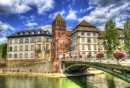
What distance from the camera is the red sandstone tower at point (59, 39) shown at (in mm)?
44300

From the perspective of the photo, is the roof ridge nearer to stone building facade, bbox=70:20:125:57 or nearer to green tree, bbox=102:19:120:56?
stone building facade, bbox=70:20:125:57

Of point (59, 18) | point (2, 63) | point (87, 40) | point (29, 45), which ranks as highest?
point (59, 18)

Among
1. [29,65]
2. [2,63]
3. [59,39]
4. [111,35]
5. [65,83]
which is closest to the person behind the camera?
[65,83]

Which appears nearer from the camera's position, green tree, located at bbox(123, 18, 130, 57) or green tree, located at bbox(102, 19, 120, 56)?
green tree, located at bbox(123, 18, 130, 57)

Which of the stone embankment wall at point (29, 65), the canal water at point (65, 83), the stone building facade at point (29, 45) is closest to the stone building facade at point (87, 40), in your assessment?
the stone embankment wall at point (29, 65)

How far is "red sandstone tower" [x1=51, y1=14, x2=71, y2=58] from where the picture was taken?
44300mm

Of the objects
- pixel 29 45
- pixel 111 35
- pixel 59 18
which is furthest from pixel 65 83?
pixel 59 18

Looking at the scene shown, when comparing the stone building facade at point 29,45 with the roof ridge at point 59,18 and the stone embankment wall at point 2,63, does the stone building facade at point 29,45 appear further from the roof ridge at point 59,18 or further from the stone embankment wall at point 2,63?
the roof ridge at point 59,18

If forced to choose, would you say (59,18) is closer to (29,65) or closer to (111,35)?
(29,65)

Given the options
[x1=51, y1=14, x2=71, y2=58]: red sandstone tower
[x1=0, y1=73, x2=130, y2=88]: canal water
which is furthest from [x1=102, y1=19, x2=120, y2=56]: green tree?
[x1=51, y1=14, x2=71, y2=58]: red sandstone tower

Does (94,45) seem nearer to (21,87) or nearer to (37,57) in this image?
(37,57)

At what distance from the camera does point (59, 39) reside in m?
44.8

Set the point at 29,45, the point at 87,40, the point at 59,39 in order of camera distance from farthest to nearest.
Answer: the point at 29,45 → the point at 59,39 → the point at 87,40

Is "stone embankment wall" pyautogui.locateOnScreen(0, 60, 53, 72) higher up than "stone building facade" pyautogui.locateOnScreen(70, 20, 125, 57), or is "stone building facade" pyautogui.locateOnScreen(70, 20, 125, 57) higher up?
"stone building facade" pyautogui.locateOnScreen(70, 20, 125, 57)
